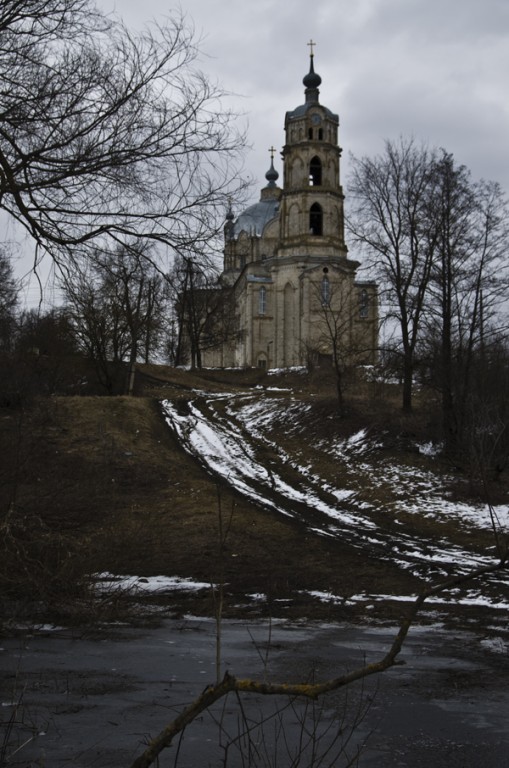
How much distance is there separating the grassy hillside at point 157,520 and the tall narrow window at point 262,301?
1271 inches

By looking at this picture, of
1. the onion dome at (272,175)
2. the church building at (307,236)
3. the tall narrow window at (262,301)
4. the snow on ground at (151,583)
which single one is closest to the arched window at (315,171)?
the church building at (307,236)

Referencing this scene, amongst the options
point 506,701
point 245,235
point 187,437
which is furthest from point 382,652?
point 245,235

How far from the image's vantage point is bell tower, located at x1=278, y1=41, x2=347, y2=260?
65.8m

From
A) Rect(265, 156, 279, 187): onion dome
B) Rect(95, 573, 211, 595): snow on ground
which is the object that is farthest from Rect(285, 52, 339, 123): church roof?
Rect(95, 573, 211, 595): snow on ground

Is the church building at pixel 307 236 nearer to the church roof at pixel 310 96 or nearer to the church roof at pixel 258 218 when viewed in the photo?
the church roof at pixel 310 96

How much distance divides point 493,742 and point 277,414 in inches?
1136

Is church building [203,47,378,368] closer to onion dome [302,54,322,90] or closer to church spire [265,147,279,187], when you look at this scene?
onion dome [302,54,322,90]

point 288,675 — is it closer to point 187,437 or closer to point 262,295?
point 187,437

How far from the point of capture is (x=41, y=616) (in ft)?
35.1

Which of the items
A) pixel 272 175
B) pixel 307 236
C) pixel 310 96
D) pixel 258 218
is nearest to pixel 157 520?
pixel 307 236

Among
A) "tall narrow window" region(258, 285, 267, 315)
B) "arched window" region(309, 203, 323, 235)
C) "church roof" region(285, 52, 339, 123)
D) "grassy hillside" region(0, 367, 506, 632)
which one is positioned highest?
"church roof" region(285, 52, 339, 123)

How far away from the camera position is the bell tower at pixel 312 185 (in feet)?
216

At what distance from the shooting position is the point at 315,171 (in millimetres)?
67438

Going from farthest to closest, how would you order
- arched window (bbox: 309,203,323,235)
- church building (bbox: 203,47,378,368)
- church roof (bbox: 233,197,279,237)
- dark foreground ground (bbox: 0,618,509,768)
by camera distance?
1. church roof (bbox: 233,197,279,237)
2. arched window (bbox: 309,203,323,235)
3. church building (bbox: 203,47,378,368)
4. dark foreground ground (bbox: 0,618,509,768)
